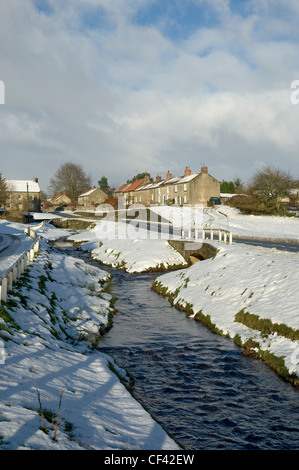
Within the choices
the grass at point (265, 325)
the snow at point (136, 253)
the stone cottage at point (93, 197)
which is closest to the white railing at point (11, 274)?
the grass at point (265, 325)

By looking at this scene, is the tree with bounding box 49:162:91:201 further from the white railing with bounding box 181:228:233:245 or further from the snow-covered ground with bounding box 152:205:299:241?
the white railing with bounding box 181:228:233:245

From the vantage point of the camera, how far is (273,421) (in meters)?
8.59

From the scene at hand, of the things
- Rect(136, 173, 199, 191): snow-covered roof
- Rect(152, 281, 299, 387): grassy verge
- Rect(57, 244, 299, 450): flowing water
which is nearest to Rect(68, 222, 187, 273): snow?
Rect(152, 281, 299, 387): grassy verge

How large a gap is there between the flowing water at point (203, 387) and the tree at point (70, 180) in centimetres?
11187

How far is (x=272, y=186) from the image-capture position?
200ft

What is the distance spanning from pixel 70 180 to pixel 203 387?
119673 millimetres

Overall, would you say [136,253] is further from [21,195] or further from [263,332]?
[21,195]

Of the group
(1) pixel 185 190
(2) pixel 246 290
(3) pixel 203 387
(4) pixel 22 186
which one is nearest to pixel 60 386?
(3) pixel 203 387

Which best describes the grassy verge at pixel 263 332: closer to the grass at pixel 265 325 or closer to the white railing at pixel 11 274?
the grass at pixel 265 325

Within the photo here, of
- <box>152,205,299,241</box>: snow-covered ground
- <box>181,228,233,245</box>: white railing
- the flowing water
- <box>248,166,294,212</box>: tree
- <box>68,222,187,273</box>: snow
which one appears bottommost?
the flowing water

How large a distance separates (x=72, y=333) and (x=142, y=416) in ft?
21.4

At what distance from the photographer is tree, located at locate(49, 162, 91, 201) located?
404 ft

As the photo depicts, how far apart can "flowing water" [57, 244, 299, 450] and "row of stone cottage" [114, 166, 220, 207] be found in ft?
202

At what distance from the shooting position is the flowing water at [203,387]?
318 inches
